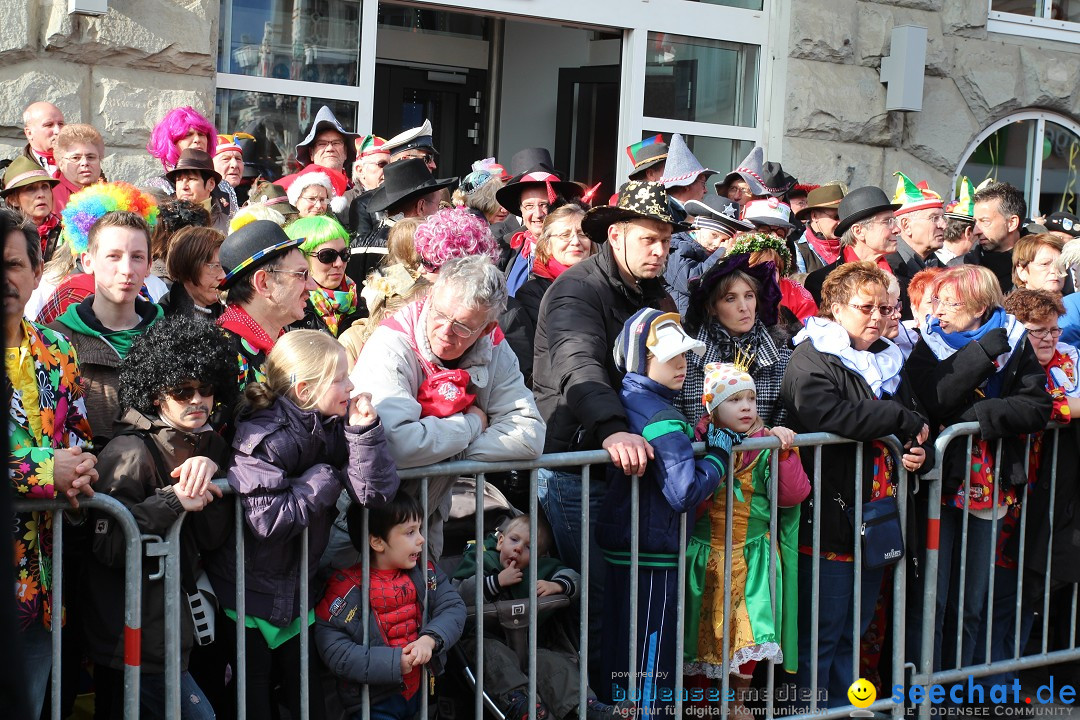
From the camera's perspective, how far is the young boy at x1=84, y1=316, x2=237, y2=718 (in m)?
3.26

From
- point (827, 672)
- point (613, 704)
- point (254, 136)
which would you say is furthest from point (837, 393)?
point (254, 136)

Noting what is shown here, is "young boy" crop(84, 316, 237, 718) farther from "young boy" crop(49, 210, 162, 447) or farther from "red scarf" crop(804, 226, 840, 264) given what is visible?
"red scarf" crop(804, 226, 840, 264)

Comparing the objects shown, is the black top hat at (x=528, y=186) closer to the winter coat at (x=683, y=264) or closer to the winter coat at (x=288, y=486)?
the winter coat at (x=683, y=264)

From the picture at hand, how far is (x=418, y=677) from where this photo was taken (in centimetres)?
377

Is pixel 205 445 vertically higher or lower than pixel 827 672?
higher

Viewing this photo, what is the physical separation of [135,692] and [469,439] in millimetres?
1207

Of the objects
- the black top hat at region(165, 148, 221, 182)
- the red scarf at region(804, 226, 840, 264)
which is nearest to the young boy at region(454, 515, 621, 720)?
the black top hat at region(165, 148, 221, 182)

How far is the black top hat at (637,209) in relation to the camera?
4.61 meters

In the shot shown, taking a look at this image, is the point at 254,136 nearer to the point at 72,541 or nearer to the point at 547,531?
the point at 547,531

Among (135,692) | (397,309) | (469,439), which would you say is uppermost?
Result: (397,309)

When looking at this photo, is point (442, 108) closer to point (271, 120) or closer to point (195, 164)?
point (271, 120)

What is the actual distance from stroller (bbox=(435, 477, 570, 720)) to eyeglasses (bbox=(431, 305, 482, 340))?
66 cm

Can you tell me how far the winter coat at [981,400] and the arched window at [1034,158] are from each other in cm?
604

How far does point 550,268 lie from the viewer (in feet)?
17.3
